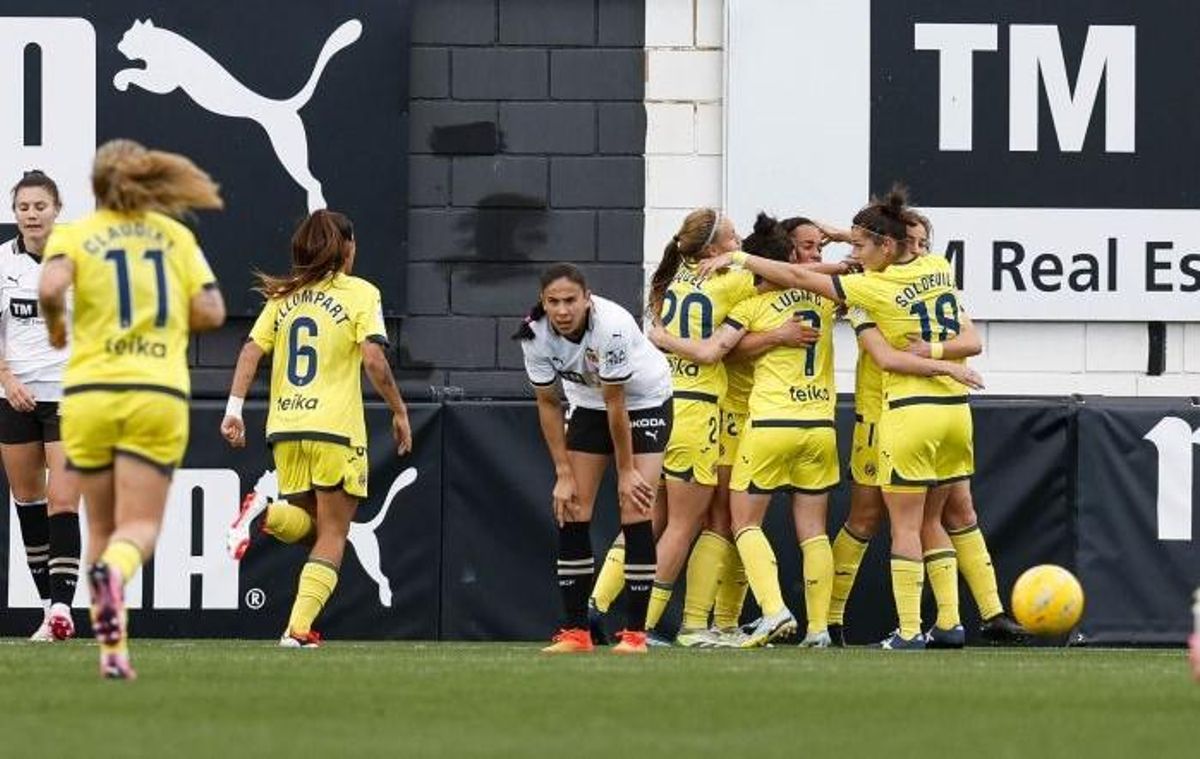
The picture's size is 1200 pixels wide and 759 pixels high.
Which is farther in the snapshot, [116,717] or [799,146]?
[799,146]

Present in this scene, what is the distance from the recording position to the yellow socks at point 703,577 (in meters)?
13.6

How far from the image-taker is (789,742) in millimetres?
7641

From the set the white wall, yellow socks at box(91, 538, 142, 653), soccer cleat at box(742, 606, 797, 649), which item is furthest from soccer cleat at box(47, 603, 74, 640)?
the white wall

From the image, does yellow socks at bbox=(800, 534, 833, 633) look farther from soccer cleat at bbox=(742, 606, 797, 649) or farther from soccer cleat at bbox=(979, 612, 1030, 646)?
soccer cleat at bbox=(979, 612, 1030, 646)

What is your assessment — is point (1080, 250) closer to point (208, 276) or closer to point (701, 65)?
point (701, 65)

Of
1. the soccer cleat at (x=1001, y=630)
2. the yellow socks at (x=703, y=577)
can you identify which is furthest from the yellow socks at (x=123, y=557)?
the soccer cleat at (x=1001, y=630)

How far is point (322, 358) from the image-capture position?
12.4 meters

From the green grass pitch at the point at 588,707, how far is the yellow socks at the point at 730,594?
2380 mm

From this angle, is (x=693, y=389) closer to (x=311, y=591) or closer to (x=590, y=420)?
(x=590, y=420)

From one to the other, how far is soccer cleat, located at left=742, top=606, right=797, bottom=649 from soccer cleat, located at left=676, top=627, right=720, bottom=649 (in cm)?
22

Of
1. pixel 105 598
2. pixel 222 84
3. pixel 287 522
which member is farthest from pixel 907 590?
pixel 105 598

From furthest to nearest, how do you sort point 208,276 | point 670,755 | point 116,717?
point 208,276, point 116,717, point 670,755

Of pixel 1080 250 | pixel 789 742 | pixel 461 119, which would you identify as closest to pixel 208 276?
pixel 789 742

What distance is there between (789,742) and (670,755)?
50 cm
